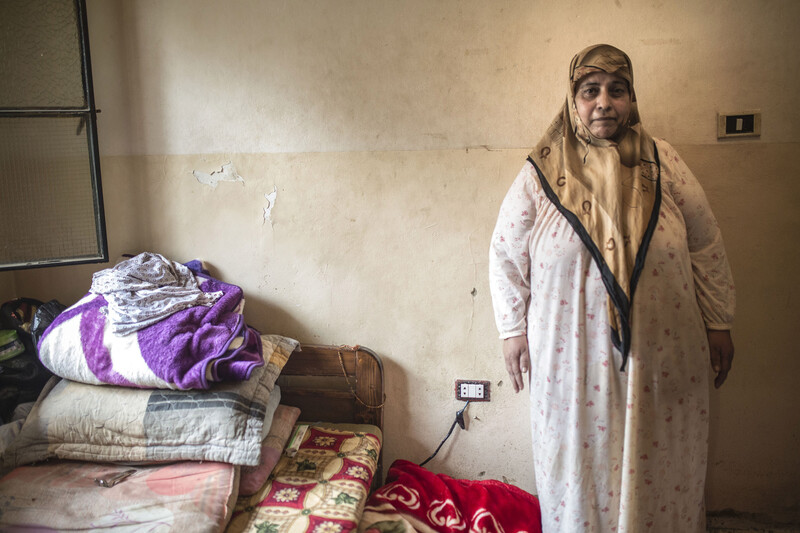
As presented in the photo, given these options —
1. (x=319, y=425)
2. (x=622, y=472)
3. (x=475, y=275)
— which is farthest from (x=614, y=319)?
(x=319, y=425)

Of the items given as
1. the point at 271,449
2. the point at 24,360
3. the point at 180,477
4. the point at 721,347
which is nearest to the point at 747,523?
the point at 721,347

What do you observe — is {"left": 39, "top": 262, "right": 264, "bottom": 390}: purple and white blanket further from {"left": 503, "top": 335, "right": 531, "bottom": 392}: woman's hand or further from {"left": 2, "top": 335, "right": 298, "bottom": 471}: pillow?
{"left": 503, "top": 335, "right": 531, "bottom": 392}: woman's hand

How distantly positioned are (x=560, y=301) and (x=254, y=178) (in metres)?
1.23

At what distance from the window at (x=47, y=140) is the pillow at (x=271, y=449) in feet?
2.87

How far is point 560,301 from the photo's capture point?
1.41 meters

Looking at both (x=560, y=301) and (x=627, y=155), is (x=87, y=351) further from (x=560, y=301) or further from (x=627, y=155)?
(x=627, y=155)

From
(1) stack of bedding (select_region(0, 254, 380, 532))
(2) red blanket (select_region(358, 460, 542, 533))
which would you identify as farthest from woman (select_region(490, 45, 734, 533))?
(1) stack of bedding (select_region(0, 254, 380, 532))

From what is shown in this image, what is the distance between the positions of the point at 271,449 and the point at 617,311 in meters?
1.15

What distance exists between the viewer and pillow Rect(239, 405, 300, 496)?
58.7 inches

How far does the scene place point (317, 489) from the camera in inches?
59.5

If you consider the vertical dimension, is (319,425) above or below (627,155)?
below

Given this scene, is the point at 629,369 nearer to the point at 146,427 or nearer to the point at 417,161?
the point at 417,161

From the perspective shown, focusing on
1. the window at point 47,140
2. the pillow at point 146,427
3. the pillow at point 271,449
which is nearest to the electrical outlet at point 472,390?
the pillow at point 271,449

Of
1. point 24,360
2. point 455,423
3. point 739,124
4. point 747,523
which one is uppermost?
point 739,124
